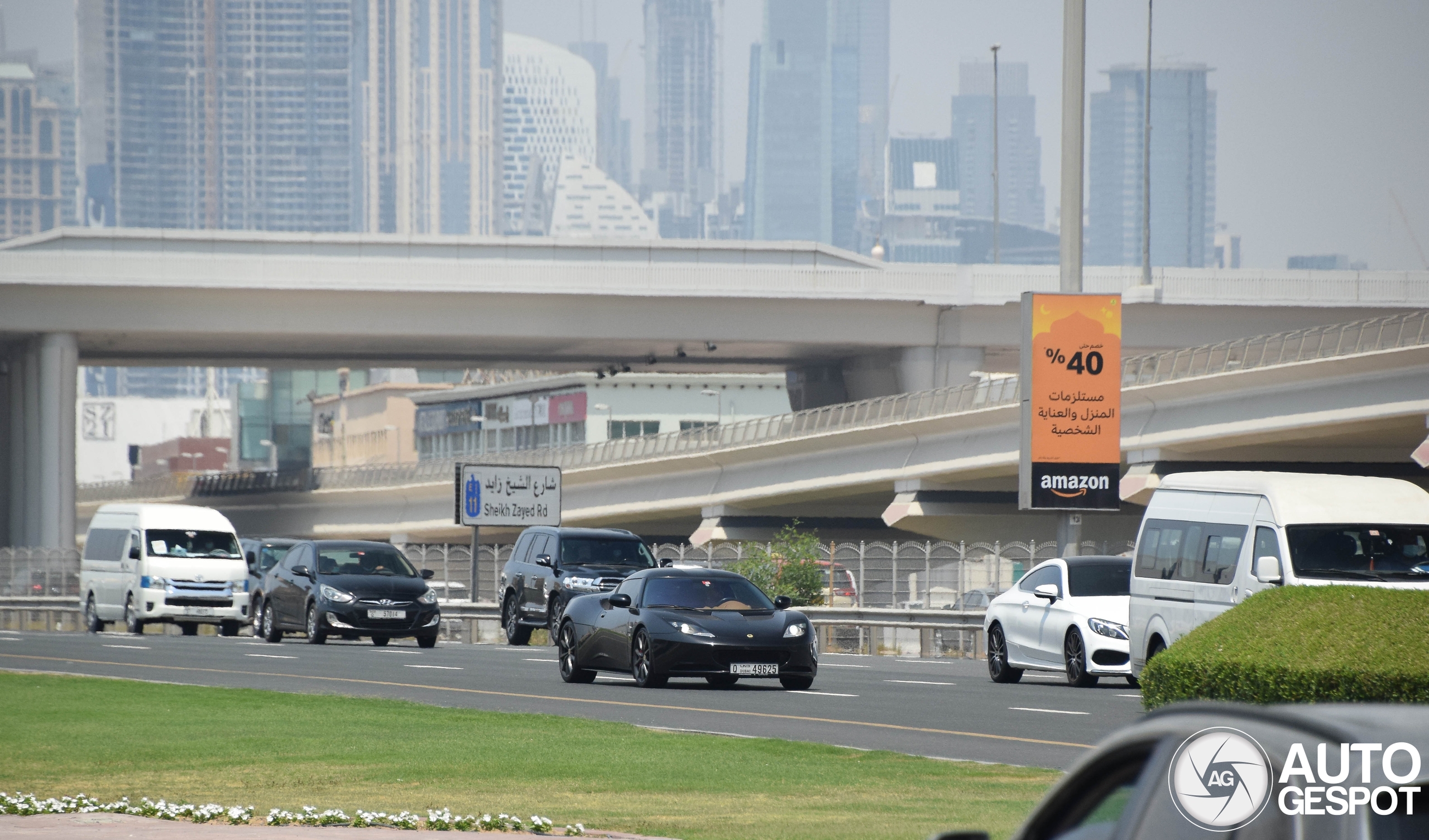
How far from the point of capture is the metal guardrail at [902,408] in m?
46.8

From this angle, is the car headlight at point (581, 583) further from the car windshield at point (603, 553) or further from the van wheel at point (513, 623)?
the van wheel at point (513, 623)

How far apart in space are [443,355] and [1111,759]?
68.1 metres

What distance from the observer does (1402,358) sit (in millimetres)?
45312

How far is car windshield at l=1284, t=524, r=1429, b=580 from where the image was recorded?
1827 centimetres

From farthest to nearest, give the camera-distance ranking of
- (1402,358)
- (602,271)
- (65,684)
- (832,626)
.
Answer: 1. (602,271)
2. (1402,358)
3. (832,626)
4. (65,684)

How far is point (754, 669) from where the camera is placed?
22375mm

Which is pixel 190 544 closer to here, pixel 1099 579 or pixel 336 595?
pixel 336 595

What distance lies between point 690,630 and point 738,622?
0.58 m

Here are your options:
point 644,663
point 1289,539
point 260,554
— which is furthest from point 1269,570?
point 260,554

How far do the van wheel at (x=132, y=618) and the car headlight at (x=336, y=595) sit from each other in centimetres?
823

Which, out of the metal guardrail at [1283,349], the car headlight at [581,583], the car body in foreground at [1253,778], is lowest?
the car headlight at [581,583]

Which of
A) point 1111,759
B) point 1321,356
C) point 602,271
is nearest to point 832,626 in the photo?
point 1321,356

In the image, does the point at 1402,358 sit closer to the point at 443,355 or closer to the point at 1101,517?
the point at 1101,517

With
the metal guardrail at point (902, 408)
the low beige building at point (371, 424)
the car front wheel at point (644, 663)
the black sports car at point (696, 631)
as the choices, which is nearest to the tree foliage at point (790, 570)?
the metal guardrail at point (902, 408)
